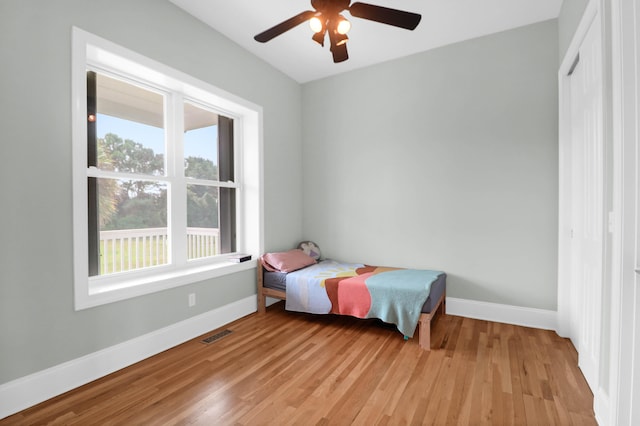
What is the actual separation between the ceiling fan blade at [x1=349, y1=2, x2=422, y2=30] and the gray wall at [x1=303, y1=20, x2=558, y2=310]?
171 cm

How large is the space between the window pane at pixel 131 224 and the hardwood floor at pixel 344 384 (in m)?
0.81

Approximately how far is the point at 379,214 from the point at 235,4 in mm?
2537

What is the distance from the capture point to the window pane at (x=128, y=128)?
2420 millimetres

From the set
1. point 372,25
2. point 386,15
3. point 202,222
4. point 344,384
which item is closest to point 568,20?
point 372,25

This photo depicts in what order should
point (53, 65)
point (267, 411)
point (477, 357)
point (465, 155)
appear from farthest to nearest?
point (465, 155) → point (477, 357) → point (53, 65) → point (267, 411)

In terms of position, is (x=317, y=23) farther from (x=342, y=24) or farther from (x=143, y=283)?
(x=143, y=283)

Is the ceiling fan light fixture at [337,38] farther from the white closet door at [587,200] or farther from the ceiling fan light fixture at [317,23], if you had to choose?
the white closet door at [587,200]

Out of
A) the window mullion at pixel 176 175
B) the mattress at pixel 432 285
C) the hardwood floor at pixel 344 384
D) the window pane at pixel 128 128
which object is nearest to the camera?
the hardwood floor at pixel 344 384

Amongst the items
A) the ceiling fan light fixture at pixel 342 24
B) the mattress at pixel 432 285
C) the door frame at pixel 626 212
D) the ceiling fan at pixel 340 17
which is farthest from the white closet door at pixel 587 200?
the ceiling fan light fixture at pixel 342 24

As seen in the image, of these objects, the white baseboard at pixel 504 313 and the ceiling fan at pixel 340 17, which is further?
the white baseboard at pixel 504 313

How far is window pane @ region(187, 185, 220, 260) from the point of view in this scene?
3082 mm

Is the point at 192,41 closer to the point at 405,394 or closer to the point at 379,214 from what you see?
the point at 379,214

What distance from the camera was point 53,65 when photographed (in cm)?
191

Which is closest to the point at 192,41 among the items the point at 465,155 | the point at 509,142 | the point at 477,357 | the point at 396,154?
the point at 396,154
